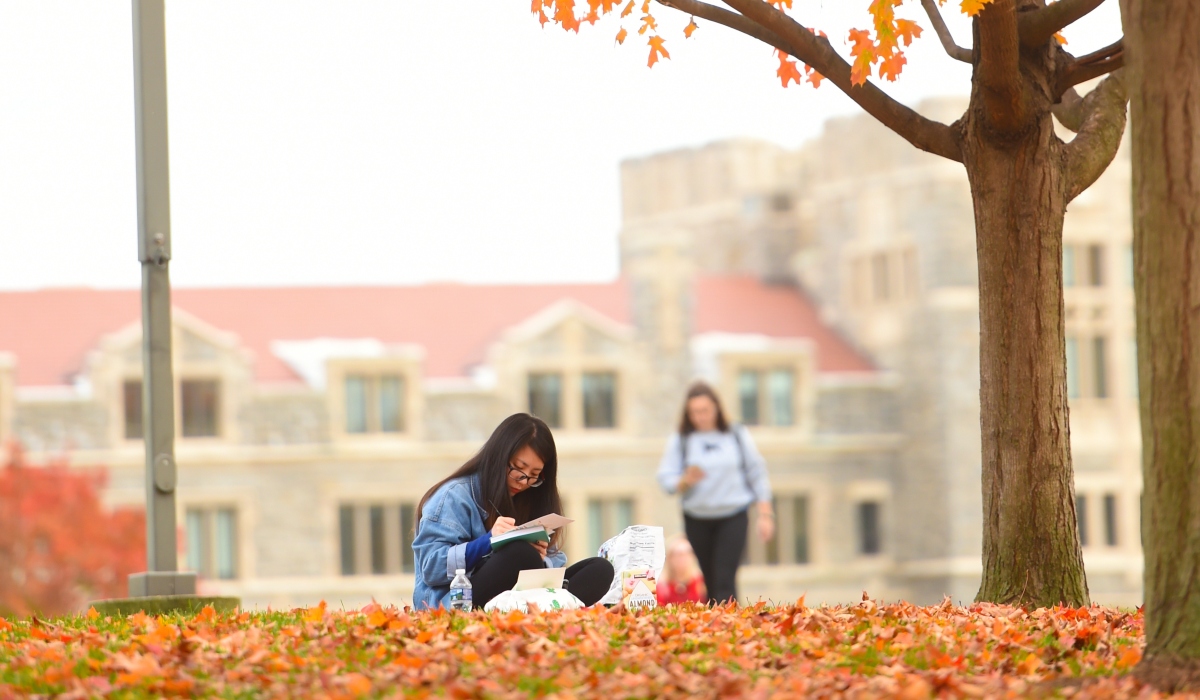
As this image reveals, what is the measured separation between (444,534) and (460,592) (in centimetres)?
22

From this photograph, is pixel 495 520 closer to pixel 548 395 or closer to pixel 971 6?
pixel 971 6

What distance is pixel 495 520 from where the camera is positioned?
22.0ft

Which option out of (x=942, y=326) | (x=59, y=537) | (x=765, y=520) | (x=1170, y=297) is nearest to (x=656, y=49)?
(x=1170, y=297)

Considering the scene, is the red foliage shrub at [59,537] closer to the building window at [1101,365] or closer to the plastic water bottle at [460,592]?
the building window at [1101,365]

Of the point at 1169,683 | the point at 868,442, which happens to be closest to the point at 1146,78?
the point at 1169,683

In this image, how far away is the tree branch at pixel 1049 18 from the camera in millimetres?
6586

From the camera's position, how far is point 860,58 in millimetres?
6758

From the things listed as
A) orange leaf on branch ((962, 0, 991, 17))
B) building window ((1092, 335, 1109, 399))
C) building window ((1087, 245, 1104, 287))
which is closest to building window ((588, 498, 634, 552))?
building window ((1092, 335, 1109, 399))

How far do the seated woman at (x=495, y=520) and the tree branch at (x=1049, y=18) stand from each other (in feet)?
8.09

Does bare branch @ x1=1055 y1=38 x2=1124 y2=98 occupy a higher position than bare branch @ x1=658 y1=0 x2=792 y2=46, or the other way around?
bare branch @ x1=658 y1=0 x2=792 y2=46

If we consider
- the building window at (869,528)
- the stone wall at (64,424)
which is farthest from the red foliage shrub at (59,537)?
the building window at (869,528)

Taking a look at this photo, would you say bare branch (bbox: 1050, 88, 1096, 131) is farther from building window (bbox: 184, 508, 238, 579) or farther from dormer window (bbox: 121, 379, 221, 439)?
building window (bbox: 184, 508, 238, 579)

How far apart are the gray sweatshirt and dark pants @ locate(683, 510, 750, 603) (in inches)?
2.4

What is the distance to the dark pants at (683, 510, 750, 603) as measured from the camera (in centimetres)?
1057
